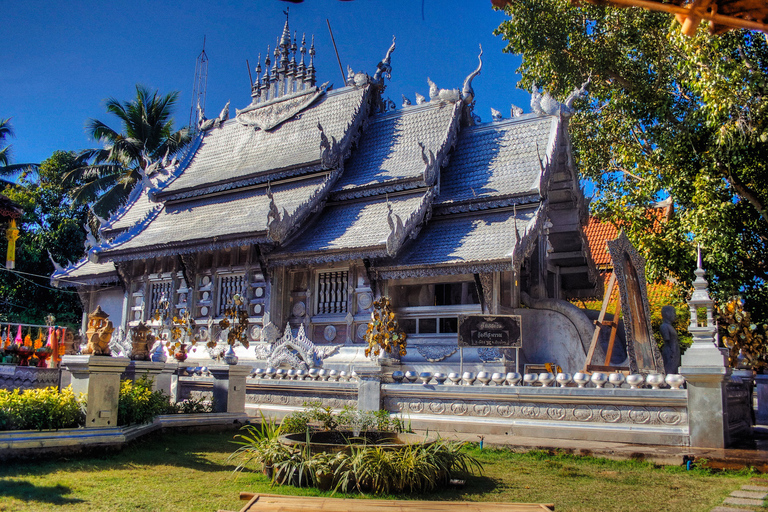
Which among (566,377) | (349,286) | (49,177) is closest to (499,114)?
(349,286)

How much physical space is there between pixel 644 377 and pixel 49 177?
32007 millimetres

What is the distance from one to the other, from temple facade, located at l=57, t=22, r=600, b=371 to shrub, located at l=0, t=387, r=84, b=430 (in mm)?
7134

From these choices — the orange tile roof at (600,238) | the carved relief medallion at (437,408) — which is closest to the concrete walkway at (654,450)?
the carved relief medallion at (437,408)

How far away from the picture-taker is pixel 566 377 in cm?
1006

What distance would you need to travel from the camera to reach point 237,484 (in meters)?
6.81

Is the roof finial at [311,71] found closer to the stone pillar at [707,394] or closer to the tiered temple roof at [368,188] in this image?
the tiered temple roof at [368,188]

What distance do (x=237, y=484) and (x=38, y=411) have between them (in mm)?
3048

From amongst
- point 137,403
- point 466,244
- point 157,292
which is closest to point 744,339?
point 466,244

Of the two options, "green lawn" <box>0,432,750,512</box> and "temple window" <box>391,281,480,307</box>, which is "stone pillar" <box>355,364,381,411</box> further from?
"temple window" <box>391,281,480,307</box>

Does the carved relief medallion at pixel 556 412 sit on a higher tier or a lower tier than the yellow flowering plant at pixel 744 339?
lower

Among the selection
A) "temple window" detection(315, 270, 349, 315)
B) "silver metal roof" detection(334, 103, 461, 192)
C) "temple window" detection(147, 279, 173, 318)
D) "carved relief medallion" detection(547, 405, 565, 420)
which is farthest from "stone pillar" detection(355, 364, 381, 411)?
"temple window" detection(147, 279, 173, 318)

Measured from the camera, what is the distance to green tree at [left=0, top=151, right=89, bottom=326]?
95.5 feet

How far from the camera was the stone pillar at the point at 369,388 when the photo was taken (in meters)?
11.6

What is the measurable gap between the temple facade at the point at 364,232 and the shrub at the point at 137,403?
17.6 ft
